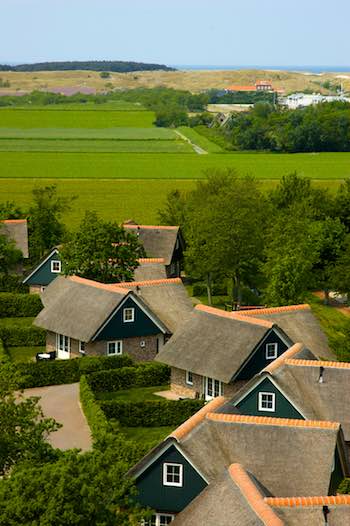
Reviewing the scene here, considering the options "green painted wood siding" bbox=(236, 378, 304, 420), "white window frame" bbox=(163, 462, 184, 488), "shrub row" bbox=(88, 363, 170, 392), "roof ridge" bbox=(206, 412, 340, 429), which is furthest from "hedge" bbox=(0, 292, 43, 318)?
"white window frame" bbox=(163, 462, 184, 488)

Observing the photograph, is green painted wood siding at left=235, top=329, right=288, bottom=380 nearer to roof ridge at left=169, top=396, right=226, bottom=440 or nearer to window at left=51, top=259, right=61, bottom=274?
roof ridge at left=169, top=396, right=226, bottom=440

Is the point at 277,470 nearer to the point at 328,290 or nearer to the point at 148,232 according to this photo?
the point at 328,290

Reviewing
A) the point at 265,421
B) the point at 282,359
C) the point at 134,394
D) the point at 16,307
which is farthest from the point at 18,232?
the point at 265,421

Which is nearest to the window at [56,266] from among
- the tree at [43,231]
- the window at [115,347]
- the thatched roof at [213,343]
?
the tree at [43,231]

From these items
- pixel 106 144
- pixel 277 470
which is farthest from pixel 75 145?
pixel 277 470

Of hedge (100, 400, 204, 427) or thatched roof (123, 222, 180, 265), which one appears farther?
thatched roof (123, 222, 180, 265)
